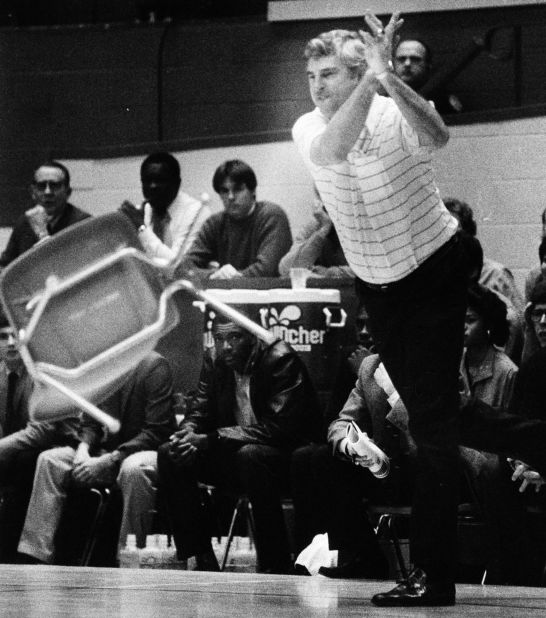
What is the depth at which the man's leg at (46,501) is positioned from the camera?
5.36 meters

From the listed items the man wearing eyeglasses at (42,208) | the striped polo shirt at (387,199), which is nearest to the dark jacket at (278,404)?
the man wearing eyeglasses at (42,208)

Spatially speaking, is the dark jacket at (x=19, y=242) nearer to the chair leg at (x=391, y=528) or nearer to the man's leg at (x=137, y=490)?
the man's leg at (x=137, y=490)

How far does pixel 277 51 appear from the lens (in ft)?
23.0

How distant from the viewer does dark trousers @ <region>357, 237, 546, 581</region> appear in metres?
3.18

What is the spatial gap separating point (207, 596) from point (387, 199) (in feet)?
3.39

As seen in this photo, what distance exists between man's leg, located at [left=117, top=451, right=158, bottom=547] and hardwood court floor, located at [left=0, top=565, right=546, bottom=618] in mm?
1077

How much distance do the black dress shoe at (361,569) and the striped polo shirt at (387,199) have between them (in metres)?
1.32

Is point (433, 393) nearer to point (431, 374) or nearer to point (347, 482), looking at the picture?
point (431, 374)

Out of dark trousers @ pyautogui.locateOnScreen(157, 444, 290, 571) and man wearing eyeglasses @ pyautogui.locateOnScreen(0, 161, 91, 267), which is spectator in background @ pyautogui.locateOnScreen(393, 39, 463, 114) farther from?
dark trousers @ pyautogui.locateOnScreen(157, 444, 290, 571)

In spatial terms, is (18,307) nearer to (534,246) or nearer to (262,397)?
(262,397)

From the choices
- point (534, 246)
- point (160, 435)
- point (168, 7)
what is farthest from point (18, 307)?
point (168, 7)

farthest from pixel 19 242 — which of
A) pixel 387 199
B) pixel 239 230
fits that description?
pixel 387 199

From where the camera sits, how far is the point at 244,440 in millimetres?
4949

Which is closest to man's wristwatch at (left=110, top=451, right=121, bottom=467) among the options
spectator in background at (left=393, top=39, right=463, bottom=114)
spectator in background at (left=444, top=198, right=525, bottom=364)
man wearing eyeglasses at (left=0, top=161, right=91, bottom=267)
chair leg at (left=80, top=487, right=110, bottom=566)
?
chair leg at (left=80, top=487, right=110, bottom=566)
